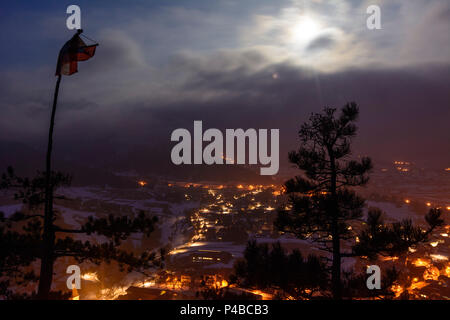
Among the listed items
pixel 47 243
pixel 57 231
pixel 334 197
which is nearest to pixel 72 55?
pixel 57 231

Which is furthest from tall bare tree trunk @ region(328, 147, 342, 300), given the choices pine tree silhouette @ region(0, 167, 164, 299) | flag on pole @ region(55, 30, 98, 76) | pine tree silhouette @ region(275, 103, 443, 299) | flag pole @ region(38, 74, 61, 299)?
flag on pole @ region(55, 30, 98, 76)

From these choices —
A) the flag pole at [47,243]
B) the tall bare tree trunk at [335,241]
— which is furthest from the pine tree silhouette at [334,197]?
the flag pole at [47,243]

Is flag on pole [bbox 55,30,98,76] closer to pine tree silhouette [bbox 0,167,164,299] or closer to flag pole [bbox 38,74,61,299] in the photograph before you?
flag pole [bbox 38,74,61,299]

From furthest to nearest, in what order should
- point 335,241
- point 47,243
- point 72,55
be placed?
1. point 335,241
2. point 72,55
3. point 47,243

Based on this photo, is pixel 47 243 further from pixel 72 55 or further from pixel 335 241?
pixel 335 241

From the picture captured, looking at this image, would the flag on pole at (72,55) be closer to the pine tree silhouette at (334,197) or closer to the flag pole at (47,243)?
the flag pole at (47,243)

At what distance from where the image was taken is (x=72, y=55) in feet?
29.3

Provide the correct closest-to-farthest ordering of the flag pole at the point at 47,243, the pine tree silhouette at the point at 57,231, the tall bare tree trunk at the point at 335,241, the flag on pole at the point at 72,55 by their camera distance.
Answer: the flag pole at the point at 47,243
the pine tree silhouette at the point at 57,231
the flag on pole at the point at 72,55
the tall bare tree trunk at the point at 335,241

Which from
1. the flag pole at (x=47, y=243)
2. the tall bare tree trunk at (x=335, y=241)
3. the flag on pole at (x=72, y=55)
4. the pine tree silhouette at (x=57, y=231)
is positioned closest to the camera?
the flag pole at (x=47, y=243)

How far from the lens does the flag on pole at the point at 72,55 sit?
8.77 meters

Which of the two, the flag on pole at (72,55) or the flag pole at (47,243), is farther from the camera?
the flag on pole at (72,55)

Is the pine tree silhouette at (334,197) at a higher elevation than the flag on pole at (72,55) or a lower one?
lower
